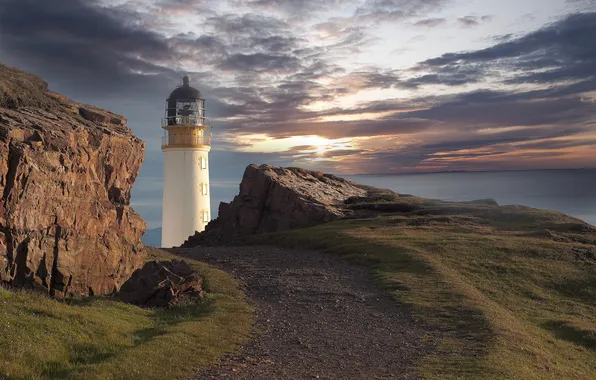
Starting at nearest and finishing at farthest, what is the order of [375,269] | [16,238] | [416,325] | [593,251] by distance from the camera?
1. [16,238]
2. [416,325]
3. [375,269]
4. [593,251]

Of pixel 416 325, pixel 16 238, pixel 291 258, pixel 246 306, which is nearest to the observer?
pixel 16 238

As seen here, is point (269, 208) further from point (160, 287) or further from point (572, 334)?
point (572, 334)

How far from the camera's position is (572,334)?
2775cm

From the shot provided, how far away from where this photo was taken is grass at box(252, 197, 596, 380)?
71.8 feet

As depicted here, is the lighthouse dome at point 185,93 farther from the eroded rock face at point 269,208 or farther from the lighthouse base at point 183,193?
the eroded rock face at point 269,208

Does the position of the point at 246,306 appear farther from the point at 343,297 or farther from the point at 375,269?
the point at 375,269

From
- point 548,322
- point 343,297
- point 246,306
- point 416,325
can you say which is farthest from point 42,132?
point 548,322

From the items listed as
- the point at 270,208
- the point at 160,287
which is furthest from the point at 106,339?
the point at 270,208

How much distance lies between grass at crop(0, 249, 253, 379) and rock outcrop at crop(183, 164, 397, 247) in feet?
106

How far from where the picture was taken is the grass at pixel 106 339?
1566 cm

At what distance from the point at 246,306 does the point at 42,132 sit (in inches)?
451

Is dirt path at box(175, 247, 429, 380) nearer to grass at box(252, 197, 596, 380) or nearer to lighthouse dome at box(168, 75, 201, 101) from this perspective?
grass at box(252, 197, 596, 380)

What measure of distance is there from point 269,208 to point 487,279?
28.0 meters

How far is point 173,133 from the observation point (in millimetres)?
62156
